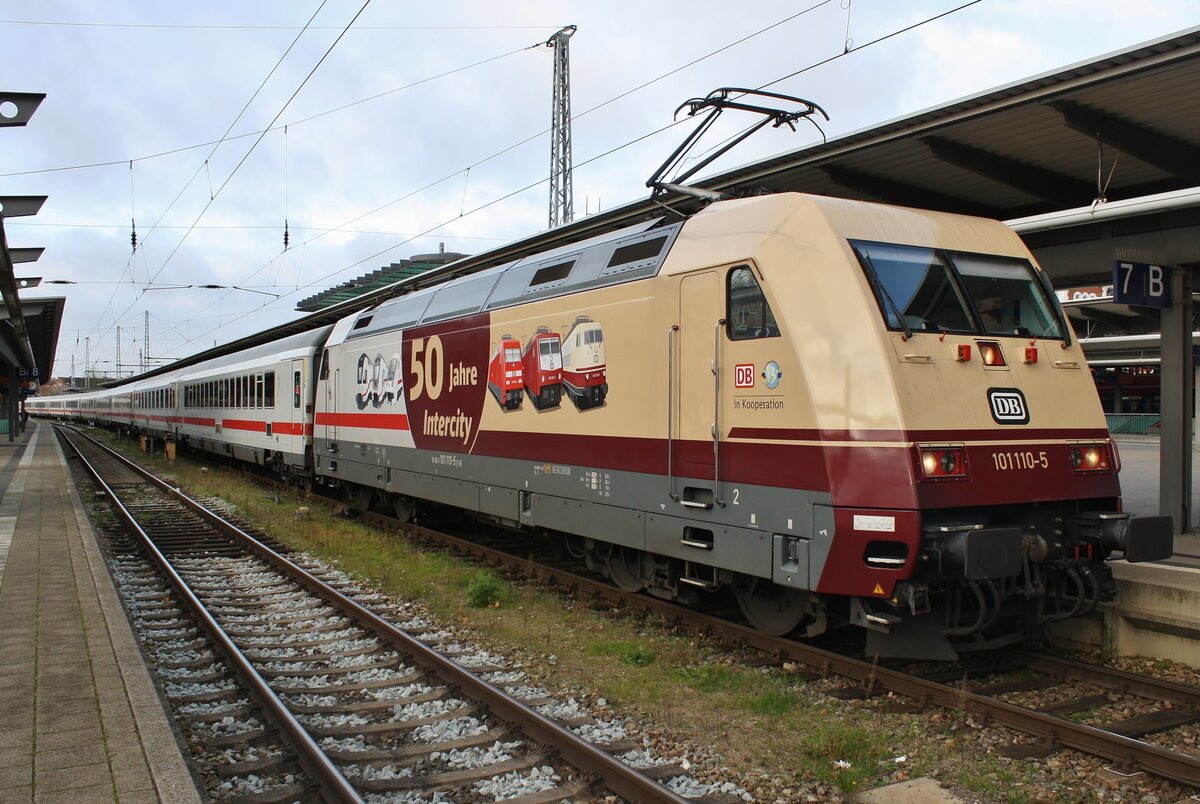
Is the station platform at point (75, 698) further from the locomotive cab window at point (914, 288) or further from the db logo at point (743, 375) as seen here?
the locomotive cab window at point (914, 288)

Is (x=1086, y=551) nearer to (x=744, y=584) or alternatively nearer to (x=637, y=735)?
(x=744, y=584)

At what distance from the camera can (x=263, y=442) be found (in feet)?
67.8

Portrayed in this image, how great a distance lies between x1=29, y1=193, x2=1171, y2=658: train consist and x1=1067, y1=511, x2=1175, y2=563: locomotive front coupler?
0.05ft

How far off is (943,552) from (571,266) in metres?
4.92

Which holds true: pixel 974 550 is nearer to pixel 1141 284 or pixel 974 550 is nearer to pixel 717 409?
pixel 717 409

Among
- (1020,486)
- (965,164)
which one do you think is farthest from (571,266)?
(1020,486)

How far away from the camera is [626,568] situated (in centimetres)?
879

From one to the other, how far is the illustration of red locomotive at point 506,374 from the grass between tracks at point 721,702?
2.01 m

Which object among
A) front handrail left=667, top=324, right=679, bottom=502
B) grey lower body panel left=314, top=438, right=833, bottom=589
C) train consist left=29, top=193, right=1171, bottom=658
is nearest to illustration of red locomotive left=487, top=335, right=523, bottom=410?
train consist left=29, top=193, right=1171, bottom=658

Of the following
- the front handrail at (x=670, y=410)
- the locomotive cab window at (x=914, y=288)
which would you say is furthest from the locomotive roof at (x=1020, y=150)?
the locomotive cab window at (x=914, y=288)

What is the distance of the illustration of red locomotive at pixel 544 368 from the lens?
29.8 feet

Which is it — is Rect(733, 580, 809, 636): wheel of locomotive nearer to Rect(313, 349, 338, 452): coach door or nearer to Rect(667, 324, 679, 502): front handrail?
Rect(667, 324, 679, 502): front handrail

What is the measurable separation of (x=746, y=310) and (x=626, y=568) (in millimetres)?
3250

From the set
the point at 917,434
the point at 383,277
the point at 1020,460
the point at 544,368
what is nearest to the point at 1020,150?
the point at 1020,460
